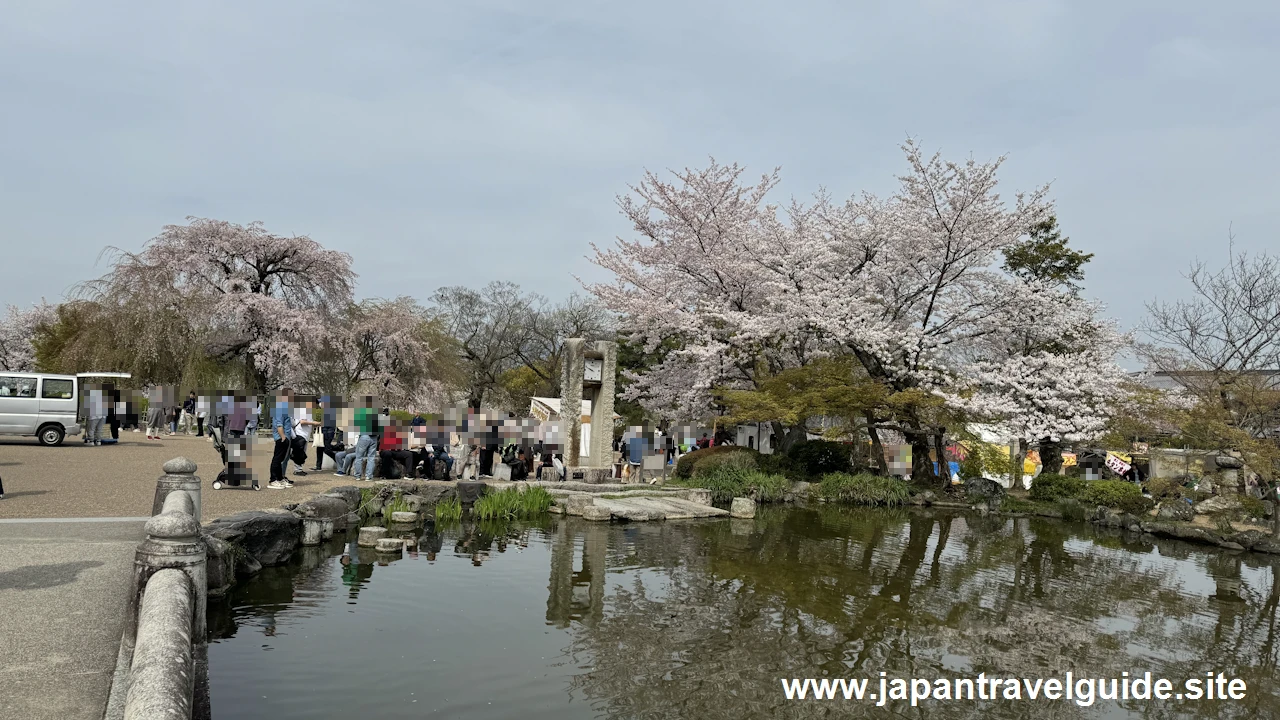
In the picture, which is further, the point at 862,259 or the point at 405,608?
the point at 862,259

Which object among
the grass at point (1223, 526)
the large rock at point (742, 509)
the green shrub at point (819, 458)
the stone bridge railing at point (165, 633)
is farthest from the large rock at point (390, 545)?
the grass at point (1223, 526)

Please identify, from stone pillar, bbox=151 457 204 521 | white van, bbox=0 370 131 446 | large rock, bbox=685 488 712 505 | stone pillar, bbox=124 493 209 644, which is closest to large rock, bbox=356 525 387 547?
stone pillar, bbox=151 457 204 521

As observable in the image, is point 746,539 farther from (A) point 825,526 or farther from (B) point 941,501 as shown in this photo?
(B) point 941,501

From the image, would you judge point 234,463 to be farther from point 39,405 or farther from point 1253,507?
point 1253,507

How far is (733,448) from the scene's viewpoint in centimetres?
1994

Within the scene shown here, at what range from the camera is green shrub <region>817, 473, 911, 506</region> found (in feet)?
59.8

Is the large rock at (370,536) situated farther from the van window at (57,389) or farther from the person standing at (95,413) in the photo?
the person standing at (95,413)

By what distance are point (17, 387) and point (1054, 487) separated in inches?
915

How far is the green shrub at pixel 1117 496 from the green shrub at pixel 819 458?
5465 millimetres

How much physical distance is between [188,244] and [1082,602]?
2839 cm

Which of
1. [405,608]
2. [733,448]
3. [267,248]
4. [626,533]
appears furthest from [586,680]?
[267,248]

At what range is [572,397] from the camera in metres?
18.0

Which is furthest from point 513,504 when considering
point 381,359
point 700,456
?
point 381,359

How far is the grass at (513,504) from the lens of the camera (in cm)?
1259
